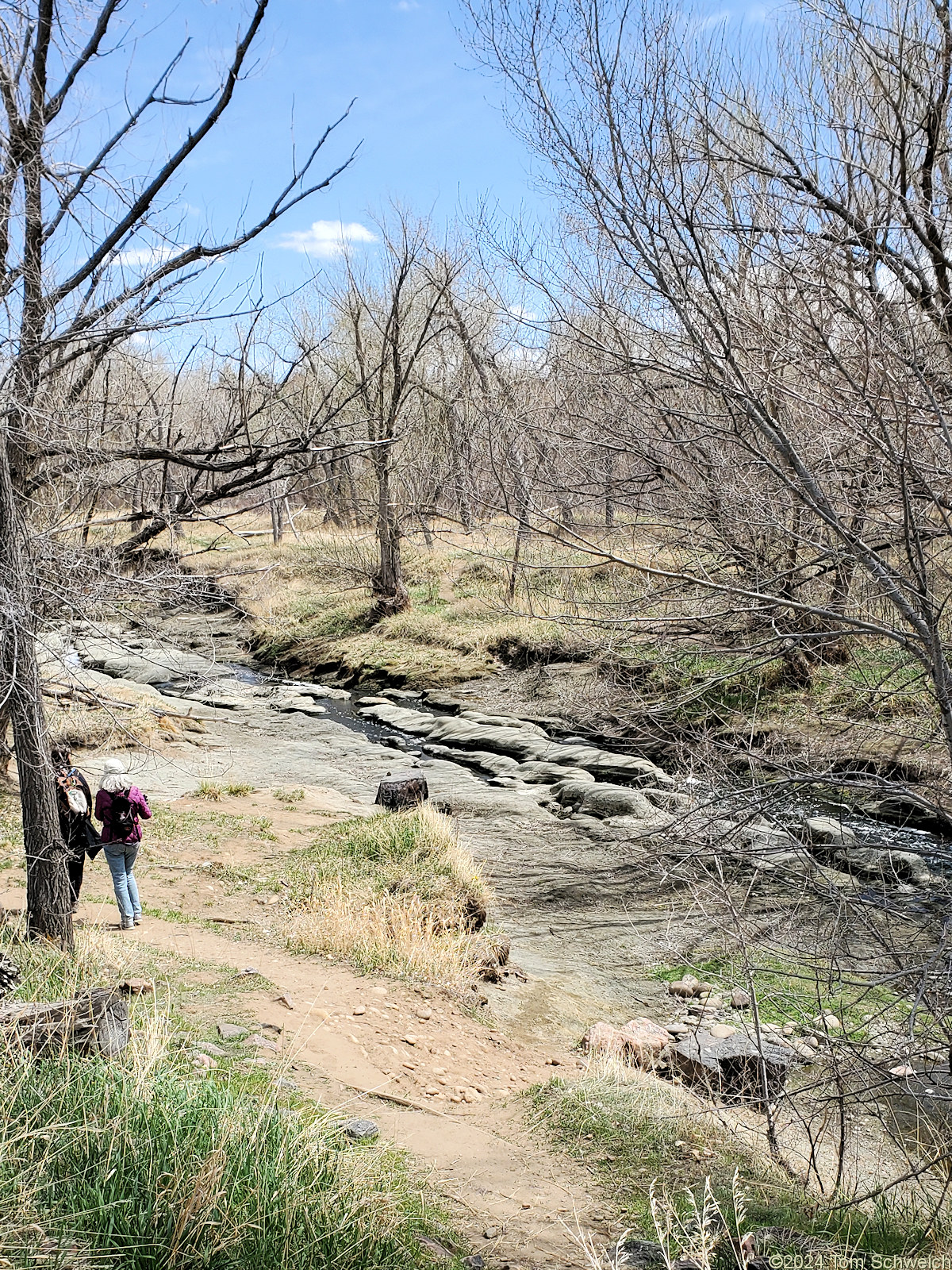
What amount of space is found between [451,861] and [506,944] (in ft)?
4.72

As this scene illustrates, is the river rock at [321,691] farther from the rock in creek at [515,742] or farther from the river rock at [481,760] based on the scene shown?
the river rock at [481,760]

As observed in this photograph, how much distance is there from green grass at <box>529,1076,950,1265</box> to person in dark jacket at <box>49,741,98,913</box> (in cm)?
423

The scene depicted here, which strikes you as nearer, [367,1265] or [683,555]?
[367,1265]

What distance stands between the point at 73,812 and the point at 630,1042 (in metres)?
4.74

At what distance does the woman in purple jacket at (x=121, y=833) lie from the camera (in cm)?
812

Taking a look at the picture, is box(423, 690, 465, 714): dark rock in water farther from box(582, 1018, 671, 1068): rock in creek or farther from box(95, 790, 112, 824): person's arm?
box(582, 1018, 671, 1068): rock in creek

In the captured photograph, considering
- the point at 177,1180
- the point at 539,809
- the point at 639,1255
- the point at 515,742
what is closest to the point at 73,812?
the point at 177,1180

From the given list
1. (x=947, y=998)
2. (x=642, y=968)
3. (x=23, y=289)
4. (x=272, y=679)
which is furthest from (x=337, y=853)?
(x=272, y=679)

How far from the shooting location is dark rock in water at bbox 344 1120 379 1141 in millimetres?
5073

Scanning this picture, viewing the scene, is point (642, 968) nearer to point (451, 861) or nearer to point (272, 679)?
point (451, 861)

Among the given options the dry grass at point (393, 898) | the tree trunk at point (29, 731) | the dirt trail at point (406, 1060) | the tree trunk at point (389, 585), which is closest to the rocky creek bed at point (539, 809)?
the tree trunk at point (29, 731)

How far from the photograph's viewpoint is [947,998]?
4.07 meters

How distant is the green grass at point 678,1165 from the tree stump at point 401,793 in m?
6.66

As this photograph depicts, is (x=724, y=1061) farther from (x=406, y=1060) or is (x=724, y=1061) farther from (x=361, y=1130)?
(x=361, y=1130)
